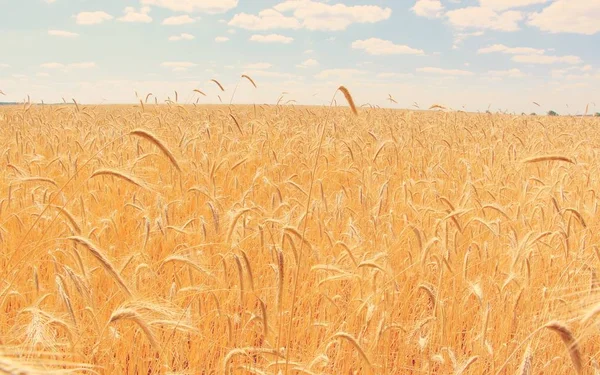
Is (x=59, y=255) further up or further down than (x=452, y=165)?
further down

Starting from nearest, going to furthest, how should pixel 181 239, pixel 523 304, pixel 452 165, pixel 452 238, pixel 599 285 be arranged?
1. pixel 599 285
2. pixel 523 304
3. pixel 452 238
4. pixel 181 239
5. pixel 452 165

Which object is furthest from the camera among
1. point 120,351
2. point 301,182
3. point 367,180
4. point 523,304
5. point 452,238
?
point 301,182

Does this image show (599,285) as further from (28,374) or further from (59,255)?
(59,255)

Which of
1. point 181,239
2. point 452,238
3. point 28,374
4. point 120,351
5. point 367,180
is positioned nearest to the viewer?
point 28,374

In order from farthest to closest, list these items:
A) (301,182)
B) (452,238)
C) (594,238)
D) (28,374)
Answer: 1. (301,182)
2. (594,238)
3. (452,238)
4. (28,374)

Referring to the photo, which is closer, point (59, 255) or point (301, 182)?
point (59, 255)

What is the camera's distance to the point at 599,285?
1701mm

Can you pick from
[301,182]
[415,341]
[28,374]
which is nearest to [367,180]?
[301,182]

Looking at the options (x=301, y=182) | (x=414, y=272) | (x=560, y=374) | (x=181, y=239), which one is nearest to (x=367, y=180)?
(x=301, y=182)

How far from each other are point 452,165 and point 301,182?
2064 millimetres

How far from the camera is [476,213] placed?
327 cm

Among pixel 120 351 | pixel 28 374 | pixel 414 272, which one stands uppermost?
pixel 28 374

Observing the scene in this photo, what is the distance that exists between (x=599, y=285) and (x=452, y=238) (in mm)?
864

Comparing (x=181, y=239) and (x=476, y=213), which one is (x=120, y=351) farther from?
(x=476, y=213)
